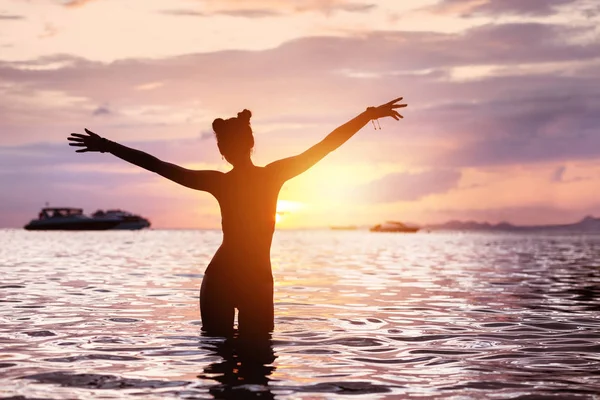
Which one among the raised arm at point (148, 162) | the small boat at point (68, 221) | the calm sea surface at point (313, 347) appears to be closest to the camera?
the calm sea surface at point (313, 347)

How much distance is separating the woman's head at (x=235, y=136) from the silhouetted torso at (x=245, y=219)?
0.20 meters

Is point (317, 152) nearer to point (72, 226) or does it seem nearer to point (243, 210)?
point (243, 210)

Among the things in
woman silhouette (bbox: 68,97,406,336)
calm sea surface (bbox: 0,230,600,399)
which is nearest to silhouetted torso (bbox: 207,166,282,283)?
woman silhouette (bbox: 68,97,406,336)

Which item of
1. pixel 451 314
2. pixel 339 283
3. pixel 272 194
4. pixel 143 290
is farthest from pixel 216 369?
pixel 339 283

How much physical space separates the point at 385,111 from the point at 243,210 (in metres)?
1.96

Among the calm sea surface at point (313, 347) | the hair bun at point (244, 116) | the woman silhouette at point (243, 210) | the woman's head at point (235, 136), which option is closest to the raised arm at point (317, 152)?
the woman silhouette at point (243, 210)

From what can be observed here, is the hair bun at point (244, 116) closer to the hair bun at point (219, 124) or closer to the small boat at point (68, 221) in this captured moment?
the hair bun at point (219, 124)

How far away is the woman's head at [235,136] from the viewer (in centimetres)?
843

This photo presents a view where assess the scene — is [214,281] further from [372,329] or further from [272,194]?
[372,329]

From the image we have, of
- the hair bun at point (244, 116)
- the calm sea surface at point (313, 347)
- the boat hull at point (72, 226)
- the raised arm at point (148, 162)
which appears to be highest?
the hair bun at point (244, 116)

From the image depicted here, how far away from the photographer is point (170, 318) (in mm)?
12516

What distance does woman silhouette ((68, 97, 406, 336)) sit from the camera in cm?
848

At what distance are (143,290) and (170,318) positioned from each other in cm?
613

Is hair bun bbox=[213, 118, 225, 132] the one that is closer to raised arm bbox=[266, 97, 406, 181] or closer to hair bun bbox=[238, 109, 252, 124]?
hair bun bbox=[238, 109, 252, 124]
